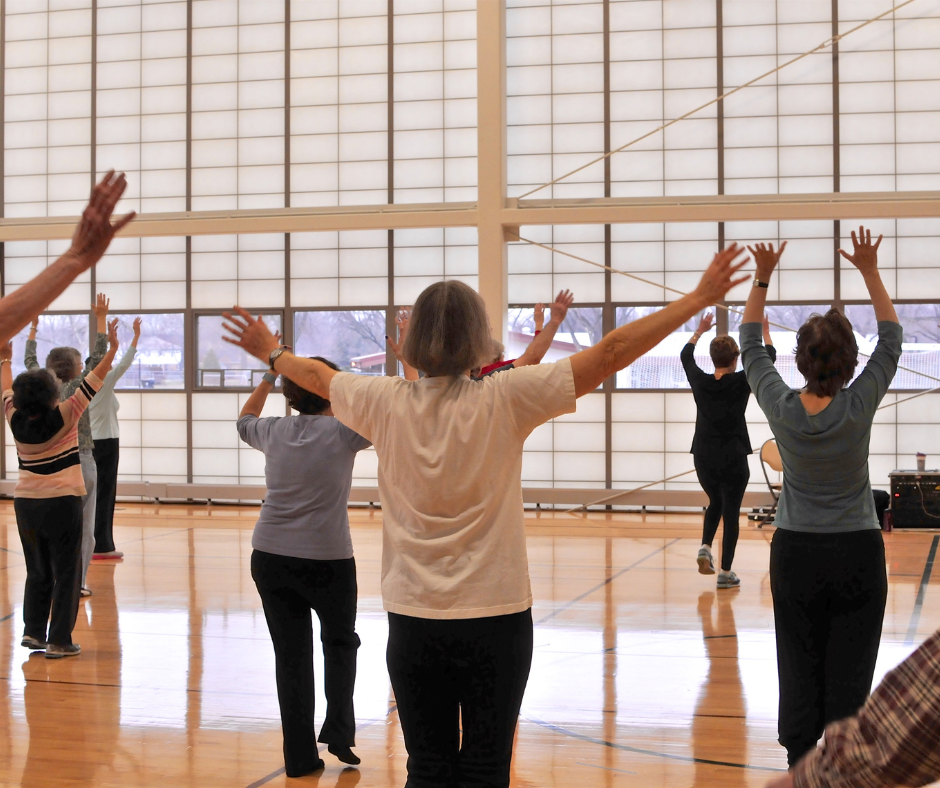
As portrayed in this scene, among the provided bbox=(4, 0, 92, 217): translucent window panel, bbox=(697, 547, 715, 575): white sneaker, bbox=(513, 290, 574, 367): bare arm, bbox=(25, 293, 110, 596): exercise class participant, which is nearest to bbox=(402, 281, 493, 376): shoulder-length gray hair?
bbox=(513, 290, 574, 367): bare arm

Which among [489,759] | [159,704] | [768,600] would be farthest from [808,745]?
[768,600]

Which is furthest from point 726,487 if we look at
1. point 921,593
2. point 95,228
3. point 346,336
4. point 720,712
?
point 346,336

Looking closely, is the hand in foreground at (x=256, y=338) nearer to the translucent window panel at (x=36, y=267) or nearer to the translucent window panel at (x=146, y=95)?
the translucent window panel at (x=146, y=95)

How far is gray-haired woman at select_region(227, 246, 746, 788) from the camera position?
2029 mm

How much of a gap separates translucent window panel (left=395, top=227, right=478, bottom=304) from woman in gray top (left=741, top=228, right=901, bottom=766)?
27.4 ft

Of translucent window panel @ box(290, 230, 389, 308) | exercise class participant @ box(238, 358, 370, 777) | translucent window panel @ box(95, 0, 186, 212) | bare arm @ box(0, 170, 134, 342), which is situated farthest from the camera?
translucent window panel @ box(95, 0, 186, 212)

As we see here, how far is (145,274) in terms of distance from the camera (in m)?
11.6

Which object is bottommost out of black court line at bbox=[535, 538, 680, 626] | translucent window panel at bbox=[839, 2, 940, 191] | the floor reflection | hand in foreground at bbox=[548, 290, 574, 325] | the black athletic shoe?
black court line at bbox=[535, 538, 680, 626]

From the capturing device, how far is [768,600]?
639cm

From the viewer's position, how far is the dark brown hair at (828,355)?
274cm

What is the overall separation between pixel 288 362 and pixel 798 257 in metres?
8.96

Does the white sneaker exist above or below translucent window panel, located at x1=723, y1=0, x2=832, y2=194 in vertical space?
below

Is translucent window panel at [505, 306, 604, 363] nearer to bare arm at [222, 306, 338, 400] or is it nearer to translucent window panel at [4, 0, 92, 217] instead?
translucent window panel at [4, 0, 92, 217]

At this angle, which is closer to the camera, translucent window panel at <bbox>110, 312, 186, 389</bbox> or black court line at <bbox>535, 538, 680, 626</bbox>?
black court line at <bbox>535, 538, 680, 626</bbox>
